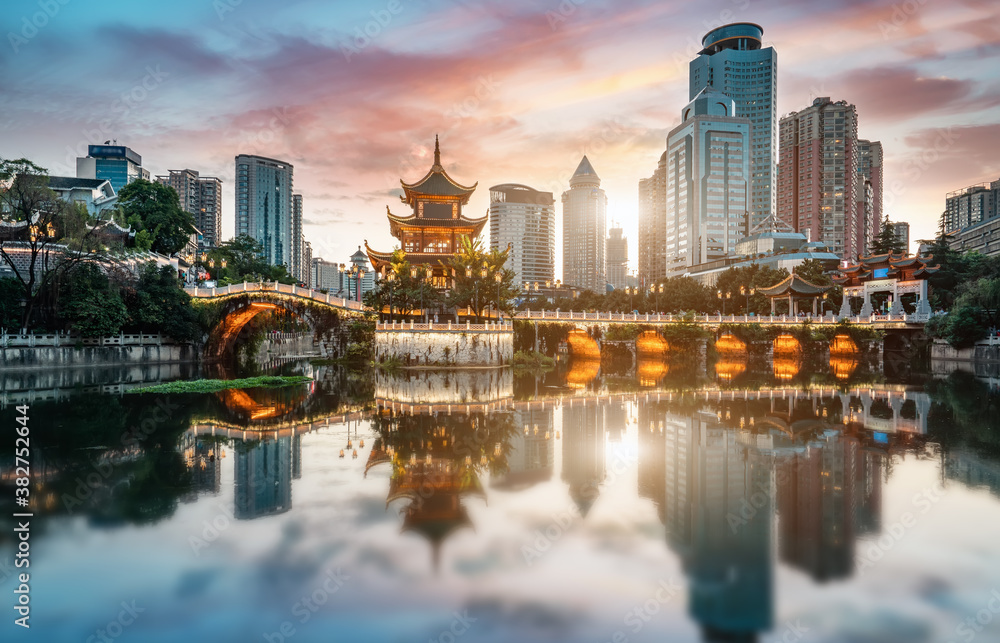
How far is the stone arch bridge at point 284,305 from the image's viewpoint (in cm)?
4159

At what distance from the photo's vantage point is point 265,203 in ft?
451

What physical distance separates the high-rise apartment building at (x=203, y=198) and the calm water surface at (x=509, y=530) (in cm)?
12917

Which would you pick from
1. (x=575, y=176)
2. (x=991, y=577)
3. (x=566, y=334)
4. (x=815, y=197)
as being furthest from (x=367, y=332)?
(x=575, y=176)

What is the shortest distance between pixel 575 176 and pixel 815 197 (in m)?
84.2

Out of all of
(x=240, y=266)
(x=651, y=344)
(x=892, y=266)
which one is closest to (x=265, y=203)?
(x=240, y=266)

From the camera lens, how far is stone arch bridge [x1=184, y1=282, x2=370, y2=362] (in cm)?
4159

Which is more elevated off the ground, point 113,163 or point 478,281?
point 113,163

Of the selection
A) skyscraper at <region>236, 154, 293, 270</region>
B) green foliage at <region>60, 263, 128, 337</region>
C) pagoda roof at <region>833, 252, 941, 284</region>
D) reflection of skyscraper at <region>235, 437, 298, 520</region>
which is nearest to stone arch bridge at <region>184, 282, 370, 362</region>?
green foliage at <region>60, 263, 128, 337</region>

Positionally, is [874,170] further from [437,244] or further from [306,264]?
[306,264]

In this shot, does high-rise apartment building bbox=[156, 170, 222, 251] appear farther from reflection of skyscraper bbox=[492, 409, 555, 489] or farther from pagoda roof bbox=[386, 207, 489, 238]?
reflection of skyscraper bbox=[492, 409, 555, 489]

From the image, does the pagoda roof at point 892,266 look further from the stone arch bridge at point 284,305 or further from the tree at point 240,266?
the tree at point 240,266

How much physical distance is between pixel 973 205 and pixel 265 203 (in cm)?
16070

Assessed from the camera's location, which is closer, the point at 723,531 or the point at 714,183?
the point at 723,531

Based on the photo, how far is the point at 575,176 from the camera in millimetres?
187500
